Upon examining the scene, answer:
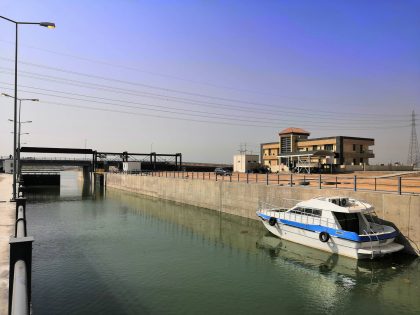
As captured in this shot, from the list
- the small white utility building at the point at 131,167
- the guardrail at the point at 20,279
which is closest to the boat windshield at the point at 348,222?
the guardrail at the point at 20,279

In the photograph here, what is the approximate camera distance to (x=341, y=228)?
20.8m

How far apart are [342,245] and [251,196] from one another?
48.0ft

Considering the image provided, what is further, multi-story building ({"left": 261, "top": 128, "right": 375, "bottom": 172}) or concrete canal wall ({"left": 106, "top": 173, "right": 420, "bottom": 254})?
multi-story building ({"left": 261, "top": 128, "right": 375, "bottom": 172})

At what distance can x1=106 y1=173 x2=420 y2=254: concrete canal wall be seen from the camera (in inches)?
793

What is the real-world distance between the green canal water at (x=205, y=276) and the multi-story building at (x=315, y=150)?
35.0 meters

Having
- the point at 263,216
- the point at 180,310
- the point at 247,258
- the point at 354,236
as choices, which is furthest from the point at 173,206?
the point at 180,310

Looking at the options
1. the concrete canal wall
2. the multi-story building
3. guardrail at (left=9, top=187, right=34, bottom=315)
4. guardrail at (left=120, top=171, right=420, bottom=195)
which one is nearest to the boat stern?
the concrete canal wall

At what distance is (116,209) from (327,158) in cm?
3655

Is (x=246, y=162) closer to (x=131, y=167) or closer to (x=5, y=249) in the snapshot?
(x=131, y=167)

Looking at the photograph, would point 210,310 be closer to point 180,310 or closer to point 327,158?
point 180,310

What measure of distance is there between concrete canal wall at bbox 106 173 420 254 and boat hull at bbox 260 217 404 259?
5.28ft

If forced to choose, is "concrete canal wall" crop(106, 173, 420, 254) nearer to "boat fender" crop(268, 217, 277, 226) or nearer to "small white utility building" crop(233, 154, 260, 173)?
"boat fender" crop(268, 217, 277, 226)

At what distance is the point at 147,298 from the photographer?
567 inches

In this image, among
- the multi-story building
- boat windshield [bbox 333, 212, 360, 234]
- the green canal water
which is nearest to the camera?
the green canal water
